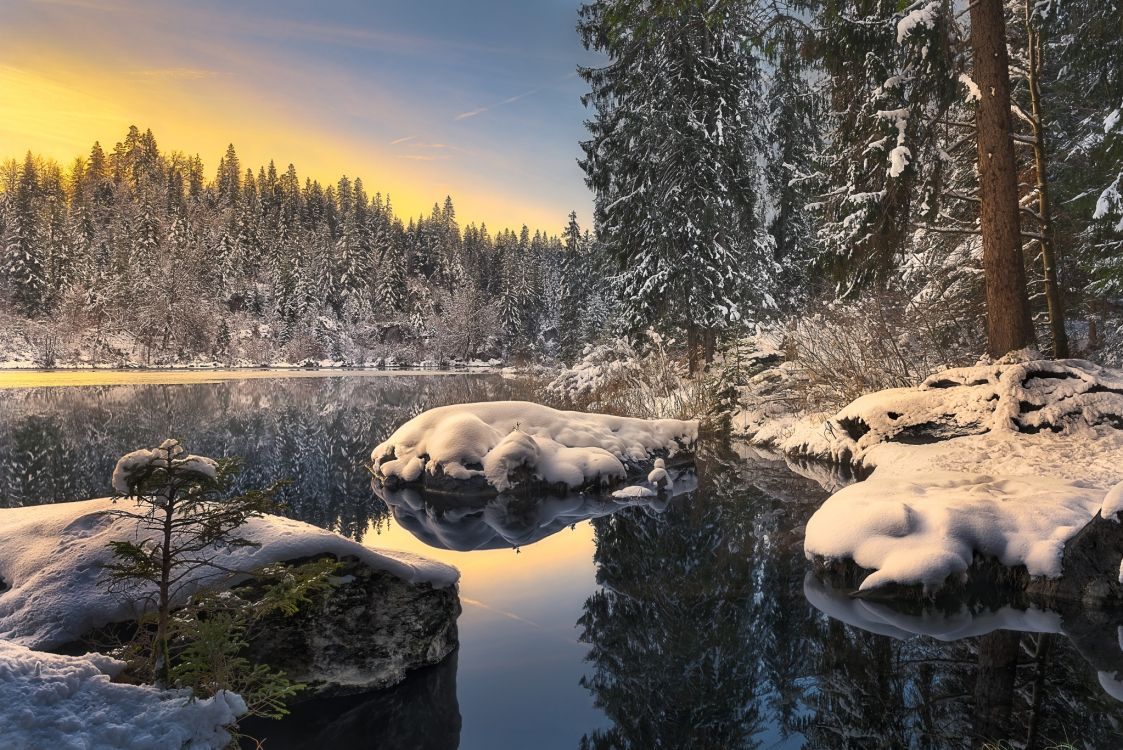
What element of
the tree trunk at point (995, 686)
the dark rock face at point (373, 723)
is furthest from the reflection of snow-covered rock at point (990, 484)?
the dark rock face at point (373, 723)

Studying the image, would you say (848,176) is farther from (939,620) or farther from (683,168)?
(939,620)

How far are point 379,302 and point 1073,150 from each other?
71.1 m

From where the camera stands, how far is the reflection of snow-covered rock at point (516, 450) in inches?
457

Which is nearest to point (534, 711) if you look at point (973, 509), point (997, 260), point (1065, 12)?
point (973, 509)

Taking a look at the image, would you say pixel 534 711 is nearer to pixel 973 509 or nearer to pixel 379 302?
pixel 973 509

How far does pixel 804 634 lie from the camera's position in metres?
5.65

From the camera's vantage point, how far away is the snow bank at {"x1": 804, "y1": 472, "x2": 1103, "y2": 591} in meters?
6.00

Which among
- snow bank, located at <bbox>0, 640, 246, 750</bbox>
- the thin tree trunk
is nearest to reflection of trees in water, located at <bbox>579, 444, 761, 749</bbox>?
snow bank, located at <bbox>0, 640, 246, 750</bbox>

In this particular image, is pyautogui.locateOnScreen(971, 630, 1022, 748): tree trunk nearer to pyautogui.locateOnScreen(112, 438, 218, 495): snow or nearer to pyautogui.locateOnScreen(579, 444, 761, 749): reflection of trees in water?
pyautogui.locateOnScreen(579, 444, 761, 749): reflection of trees in water

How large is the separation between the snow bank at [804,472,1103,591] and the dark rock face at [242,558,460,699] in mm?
4032

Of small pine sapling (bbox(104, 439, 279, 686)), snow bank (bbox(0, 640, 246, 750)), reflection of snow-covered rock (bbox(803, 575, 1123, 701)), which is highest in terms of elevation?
small pine sapling (bbox(104, 439, 279, 686))

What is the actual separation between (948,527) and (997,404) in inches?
145

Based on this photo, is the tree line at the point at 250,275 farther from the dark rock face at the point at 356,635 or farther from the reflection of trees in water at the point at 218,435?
the dark rock face at the point at 356,635

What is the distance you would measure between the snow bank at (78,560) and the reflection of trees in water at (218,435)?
4950 millimetres
